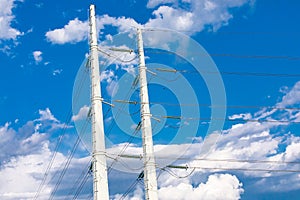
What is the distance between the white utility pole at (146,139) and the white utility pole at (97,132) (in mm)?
6420

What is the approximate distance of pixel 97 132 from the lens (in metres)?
54.3

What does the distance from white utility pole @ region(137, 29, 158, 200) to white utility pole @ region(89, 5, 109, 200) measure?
6420 millimetres

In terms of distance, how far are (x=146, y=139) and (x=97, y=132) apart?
25.4 feet

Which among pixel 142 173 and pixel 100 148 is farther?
pixel 142 173

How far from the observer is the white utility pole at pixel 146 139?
187 ft

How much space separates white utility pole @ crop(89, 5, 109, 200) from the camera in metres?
52.1

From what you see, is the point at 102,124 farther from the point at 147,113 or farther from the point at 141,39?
the point at 141,39

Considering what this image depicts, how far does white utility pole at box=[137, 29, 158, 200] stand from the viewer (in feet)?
187

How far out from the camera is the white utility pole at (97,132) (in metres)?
52.1

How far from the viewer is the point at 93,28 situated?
61.7 meters

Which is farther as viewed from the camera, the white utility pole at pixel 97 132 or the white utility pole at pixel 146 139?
the white utility pole at pixel 146 139

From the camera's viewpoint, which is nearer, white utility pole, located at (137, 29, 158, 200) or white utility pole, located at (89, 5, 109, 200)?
white utility pole, located at (89, 5, 109, 200)

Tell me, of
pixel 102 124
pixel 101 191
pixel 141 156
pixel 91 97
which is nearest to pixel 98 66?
pixel 91 97

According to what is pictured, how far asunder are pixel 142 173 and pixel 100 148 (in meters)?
7.58
